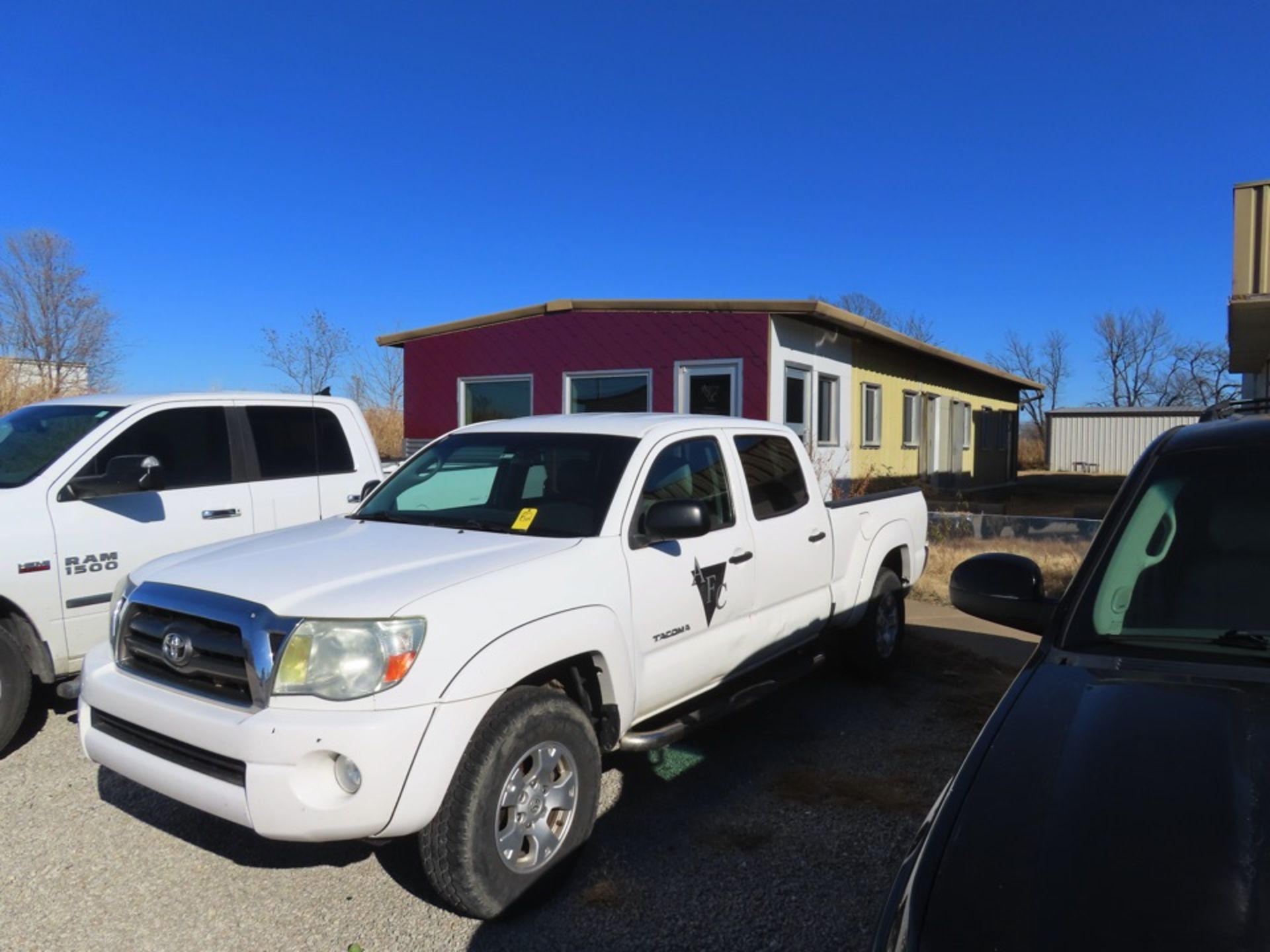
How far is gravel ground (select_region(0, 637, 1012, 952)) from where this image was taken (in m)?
3.27

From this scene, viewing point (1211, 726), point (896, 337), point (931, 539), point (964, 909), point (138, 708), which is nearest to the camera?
point (964, 909)

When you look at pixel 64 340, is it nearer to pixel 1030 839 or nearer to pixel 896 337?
pixel 896 337

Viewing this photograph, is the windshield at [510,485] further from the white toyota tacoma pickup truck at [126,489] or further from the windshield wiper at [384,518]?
the white toyota tacoma pickup truck at [126,489]

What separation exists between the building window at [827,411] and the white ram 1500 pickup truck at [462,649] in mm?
9984

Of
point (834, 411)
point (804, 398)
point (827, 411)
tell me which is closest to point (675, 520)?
point (804, 398)

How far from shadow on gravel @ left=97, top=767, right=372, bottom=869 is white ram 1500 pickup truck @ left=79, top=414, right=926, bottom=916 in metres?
0.71

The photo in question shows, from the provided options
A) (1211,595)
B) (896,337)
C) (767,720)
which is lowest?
(767,720)

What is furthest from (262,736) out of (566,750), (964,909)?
(964,909)

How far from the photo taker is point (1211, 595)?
2664mm

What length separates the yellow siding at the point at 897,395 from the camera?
52.2ft

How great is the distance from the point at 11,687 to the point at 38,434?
1657 mm

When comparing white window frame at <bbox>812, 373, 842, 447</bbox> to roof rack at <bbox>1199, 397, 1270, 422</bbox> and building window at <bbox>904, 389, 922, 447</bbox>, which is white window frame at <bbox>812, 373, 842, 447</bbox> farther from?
roof rack at <bbox>1199, 397, 1270, 422</bbox>

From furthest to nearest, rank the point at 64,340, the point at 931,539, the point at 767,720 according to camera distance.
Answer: the point at 64,340 → the point at 931,539 → the point at 767,720

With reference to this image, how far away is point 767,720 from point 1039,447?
53.2m
